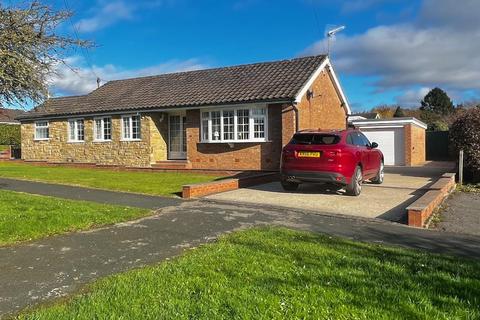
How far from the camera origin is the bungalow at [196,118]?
18.4m

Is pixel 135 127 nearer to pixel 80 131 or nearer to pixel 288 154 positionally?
pixel 80 131

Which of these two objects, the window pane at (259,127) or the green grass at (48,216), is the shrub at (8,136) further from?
the green grass at (48,216)

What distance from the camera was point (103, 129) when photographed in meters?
24.2

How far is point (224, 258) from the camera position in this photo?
5609 mm

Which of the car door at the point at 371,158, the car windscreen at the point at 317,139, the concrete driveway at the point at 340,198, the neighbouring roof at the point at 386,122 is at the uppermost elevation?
the neighbouring roof at the point at 386,122

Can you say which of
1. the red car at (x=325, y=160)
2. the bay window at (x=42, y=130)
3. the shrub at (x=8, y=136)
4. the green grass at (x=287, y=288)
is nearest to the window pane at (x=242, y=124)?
the red car at (x=325, y=160)

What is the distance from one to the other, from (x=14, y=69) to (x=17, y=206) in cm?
292

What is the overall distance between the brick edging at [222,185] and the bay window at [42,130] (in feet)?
57.6

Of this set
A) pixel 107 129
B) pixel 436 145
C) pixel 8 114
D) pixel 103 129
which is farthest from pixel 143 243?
pixel 436 145

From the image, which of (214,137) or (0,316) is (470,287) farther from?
(214,137)

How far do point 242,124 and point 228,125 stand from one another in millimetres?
709

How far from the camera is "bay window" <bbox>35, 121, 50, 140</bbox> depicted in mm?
27558

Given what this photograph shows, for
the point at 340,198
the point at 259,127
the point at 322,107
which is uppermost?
the point at 322,107

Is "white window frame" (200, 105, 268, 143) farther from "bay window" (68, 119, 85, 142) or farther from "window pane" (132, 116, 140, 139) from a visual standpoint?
"bay window" (68, 119, 85, 142)
